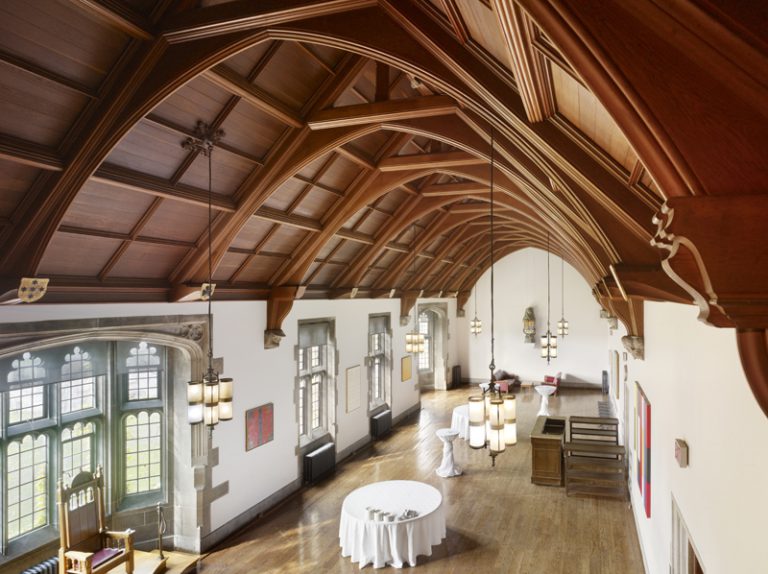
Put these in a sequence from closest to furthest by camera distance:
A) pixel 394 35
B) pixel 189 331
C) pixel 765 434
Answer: pixel 765 434, pixel 394 35, pixel 189 331

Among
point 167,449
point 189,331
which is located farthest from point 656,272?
point 167,449

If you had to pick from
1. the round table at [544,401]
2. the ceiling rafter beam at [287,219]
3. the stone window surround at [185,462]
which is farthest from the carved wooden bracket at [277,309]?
the round table at [544,401]

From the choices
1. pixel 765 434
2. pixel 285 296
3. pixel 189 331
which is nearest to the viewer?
pixel 765 434

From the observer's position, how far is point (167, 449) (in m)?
7.36

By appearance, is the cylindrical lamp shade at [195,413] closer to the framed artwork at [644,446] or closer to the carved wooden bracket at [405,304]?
the framed artwork at [644,446]

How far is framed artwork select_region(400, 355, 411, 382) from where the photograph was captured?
14.7 m

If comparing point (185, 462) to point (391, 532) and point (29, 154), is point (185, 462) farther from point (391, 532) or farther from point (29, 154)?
point (29, 154)

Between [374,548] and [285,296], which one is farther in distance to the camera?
[285,296]

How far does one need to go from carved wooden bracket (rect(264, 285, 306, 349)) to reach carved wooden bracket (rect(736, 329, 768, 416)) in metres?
7.89

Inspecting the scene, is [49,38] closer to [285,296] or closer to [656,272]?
[656,272]

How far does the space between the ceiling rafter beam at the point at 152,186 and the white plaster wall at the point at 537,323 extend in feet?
51.5

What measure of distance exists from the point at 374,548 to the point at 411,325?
32.3 ft

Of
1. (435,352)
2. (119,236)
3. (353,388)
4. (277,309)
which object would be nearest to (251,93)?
(119,236)

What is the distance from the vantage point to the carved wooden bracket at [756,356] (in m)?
1.16
